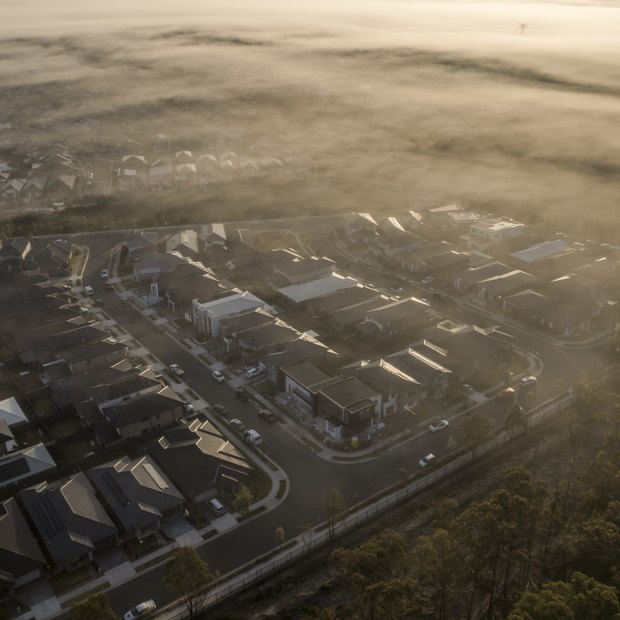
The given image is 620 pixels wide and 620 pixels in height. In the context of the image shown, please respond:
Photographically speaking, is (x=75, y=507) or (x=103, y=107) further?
(x=103, y=107)

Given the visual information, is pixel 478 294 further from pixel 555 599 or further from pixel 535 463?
pixel 555 599

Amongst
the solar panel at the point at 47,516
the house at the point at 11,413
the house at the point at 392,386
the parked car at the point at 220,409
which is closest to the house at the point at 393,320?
the house at the point at 392,386

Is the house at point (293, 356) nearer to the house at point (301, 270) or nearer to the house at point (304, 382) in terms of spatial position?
the house at point (304, 382)

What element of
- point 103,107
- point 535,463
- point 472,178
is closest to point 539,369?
point 535,463

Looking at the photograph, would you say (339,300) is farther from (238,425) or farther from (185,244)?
(185,244)

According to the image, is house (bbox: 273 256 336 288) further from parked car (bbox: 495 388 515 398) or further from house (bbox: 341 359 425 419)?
parked car (bbox: 495 388 515 398)

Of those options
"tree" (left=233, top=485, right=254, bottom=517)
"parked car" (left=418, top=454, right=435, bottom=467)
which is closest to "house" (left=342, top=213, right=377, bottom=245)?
"parked car" (left=418, top=454, right=435, bottom=467)
